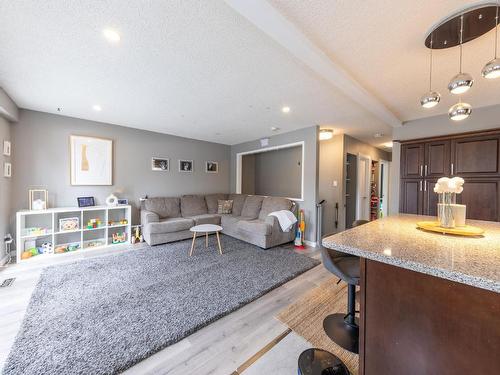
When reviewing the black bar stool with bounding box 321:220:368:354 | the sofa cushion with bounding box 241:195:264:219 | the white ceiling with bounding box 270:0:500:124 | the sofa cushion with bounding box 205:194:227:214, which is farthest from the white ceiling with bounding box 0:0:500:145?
the sofa cushion with bounding box 205:194:227:214

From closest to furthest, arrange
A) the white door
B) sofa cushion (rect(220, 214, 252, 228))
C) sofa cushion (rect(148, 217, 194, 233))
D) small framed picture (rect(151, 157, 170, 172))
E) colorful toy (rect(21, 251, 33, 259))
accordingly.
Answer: colorful toy (rect(21, 251, 33, 259))
sofa cushion (rect(148, 217, 194, 233))
sofa cushion (rect(220, 214, 252, 228))
small framed picture (rect(151, 157, 170, 172))
the white door

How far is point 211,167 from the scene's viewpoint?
566cm

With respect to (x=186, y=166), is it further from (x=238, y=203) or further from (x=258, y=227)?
(x=258, y=227)

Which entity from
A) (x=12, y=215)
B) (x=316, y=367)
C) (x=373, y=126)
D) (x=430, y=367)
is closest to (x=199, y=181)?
(x=12, y=215)

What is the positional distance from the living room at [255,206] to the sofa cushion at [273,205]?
1.9 inches

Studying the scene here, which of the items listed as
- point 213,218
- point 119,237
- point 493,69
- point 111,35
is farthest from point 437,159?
point 119,237

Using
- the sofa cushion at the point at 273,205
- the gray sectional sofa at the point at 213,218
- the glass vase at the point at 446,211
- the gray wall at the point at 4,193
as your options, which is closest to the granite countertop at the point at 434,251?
the glass vase at the point at 446,211

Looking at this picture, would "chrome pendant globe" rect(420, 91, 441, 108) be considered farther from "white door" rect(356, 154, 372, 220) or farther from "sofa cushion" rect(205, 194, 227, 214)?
"sofa cushion" rect(205, 194, 227, 214)

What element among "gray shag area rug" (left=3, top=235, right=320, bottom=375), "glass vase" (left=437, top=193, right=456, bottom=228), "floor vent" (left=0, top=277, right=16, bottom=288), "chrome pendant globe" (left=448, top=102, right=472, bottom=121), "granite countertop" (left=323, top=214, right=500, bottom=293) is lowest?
"gray shag area rug" (left=3, top=235, right=320, bottom=375)

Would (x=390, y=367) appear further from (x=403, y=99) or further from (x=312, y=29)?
(x=403, y=99)

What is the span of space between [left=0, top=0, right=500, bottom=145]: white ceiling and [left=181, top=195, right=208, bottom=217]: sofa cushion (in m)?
2.16

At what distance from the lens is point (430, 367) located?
3.00 ft

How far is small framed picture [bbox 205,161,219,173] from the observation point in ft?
18.3

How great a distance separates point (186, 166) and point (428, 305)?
500 cm
